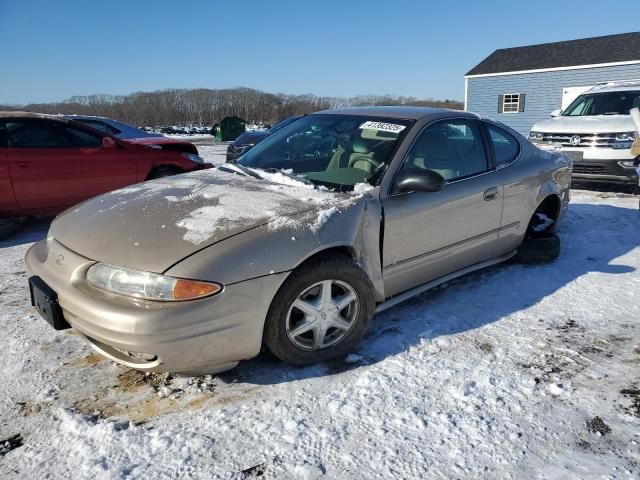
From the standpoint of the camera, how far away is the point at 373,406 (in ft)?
8.05

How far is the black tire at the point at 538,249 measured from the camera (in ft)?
14.6

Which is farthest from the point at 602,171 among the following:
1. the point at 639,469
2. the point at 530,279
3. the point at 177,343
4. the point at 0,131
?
the point at 0,131

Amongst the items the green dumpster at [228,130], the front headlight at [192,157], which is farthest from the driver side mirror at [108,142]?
the green dumpster at [228,130]

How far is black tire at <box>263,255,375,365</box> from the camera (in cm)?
A: 256

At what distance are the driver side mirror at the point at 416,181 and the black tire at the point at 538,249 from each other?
180cm

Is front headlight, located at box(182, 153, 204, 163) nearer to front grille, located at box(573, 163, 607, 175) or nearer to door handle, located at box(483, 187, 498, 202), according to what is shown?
door handle, located at box(483, 187, 498, 202)

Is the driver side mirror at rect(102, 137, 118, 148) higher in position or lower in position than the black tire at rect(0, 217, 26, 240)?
higher

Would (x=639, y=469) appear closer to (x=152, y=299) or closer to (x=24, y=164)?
(x=152, y=299)

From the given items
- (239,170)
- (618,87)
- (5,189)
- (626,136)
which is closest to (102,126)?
(5,189)

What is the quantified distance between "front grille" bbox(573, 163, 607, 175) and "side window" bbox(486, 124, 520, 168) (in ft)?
14.3

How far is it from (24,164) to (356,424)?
4.98 m

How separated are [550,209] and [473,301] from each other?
1579 mm

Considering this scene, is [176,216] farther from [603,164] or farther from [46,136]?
[603,164]

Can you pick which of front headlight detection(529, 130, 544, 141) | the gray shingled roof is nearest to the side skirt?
front headlight detection(529, 130, 544, 141)
